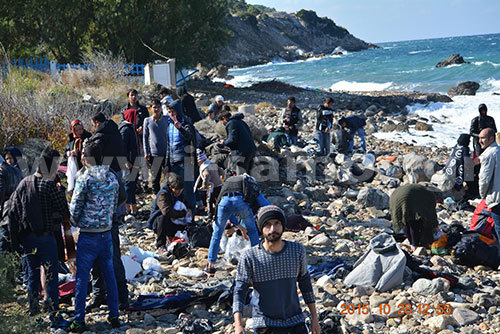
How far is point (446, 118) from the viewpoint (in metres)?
23.7

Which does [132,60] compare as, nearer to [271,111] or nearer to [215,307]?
[271,111]

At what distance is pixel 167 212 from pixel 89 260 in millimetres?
2270

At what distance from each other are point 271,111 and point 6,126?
12.5m

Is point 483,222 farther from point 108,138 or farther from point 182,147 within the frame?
point 108,138

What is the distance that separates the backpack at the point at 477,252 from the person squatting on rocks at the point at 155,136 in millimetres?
4386

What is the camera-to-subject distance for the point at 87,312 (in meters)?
5.16

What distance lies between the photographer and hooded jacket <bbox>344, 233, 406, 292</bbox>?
Result: 5727 millimetres

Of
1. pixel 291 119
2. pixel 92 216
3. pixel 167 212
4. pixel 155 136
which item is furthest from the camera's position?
pixel 291 119

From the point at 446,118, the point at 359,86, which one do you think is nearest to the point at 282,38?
the point at 359,86

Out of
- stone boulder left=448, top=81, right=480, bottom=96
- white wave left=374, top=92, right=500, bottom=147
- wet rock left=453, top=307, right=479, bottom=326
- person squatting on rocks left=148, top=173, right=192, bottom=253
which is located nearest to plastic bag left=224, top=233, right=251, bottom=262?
person squatting on rocks left=148, top=173, right=192, bottom=253

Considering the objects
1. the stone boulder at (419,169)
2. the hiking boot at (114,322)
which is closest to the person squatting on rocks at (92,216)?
the hiking boot at (114,322)

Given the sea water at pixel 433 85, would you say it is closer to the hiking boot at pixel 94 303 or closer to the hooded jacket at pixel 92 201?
the hiking boot at pixel 94 303

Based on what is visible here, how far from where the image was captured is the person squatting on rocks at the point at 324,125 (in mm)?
11977

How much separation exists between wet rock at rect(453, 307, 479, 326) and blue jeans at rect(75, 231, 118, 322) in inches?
122
